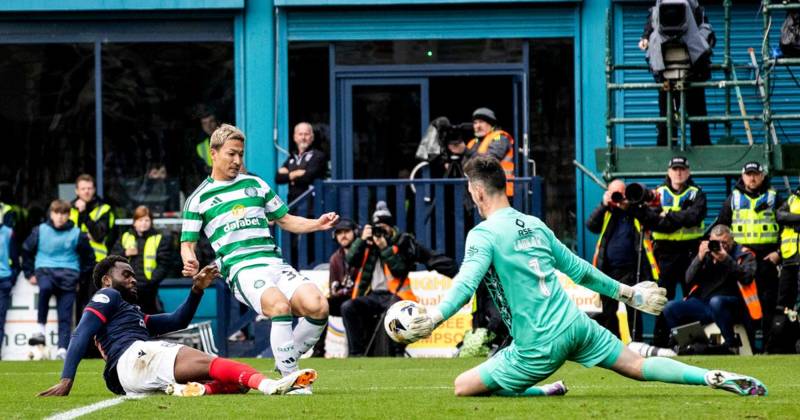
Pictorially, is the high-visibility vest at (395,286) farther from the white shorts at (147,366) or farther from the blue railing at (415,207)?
the white shorts at (147,366)

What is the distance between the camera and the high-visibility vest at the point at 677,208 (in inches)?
639

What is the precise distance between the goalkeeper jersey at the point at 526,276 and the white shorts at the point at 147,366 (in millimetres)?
2110

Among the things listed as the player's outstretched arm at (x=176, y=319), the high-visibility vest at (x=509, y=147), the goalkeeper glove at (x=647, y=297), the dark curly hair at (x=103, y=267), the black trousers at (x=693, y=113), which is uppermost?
the black trousers at (x=693, y=113)

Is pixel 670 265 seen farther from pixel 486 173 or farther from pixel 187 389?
pixel 486 173

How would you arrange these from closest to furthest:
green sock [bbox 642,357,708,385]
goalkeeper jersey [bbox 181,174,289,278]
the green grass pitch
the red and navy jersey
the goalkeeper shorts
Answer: the green grass pitch
green sock [bbox 642,357,708,385]
the goalkeeper shorts
the red and navy jersey
goalkeeper jersey [bbox 181,174,289,278]

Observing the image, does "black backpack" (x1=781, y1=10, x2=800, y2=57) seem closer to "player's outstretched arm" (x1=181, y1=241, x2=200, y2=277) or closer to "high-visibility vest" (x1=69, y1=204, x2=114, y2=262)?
"high-visibility vest" (x1=69, y1=204, x2=114, y2=262)

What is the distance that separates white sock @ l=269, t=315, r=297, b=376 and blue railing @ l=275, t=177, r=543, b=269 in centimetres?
786

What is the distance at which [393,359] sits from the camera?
15352mm

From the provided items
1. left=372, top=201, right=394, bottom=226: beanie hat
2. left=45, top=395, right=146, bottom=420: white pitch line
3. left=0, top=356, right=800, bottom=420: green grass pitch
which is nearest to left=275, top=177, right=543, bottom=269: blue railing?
left=372, top=201, right=394, bottom=226: beanie hat

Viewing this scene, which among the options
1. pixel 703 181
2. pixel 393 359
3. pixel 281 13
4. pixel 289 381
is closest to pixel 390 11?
pixel 281 13

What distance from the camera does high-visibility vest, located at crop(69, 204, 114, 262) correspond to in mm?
18062

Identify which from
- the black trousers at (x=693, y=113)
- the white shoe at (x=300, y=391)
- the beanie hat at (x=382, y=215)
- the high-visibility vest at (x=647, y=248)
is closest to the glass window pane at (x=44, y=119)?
the beanie hat at (x=382, y=215)

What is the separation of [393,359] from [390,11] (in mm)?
5588

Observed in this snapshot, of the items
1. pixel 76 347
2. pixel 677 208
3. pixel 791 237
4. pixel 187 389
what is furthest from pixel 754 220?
pixel 76 347
